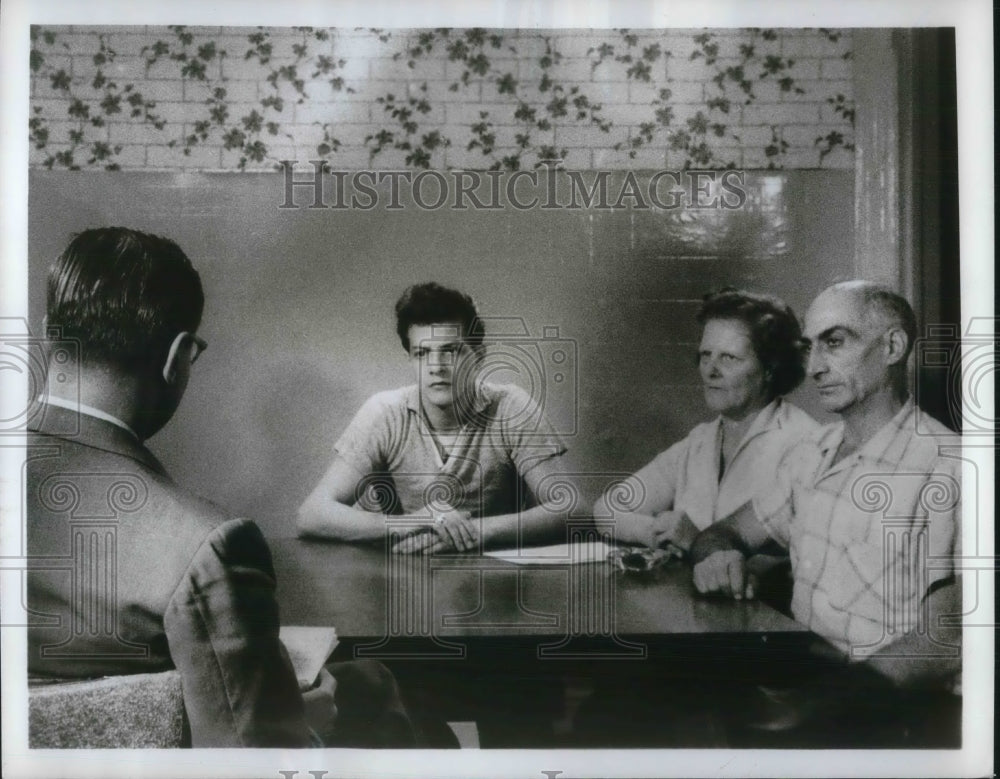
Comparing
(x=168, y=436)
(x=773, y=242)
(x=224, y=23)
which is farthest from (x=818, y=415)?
(x=224, y=23)

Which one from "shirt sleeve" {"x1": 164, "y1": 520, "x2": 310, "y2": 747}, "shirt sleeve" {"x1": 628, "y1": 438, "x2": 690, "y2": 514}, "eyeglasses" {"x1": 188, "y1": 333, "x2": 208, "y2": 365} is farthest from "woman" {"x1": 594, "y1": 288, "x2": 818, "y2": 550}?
"eyeglasses" {"x1": 188, "y1": 333, "x2": 208, "y2": 365}

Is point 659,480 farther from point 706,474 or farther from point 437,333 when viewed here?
point 437,333

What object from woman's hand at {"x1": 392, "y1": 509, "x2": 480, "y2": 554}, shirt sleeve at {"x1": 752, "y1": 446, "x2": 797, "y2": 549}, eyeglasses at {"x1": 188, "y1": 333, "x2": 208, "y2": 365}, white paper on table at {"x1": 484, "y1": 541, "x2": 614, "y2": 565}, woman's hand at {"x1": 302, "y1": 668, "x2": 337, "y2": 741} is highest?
eyeglasses at {"x1": 188, "y1": 333, "x2": 208, "y2": 365}

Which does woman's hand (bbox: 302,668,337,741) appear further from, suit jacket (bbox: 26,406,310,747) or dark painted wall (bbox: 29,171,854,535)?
dark painted wall (bbox: 29,171,854,535)

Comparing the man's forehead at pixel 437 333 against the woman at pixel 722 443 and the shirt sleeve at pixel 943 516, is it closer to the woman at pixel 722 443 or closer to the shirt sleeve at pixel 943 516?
the woman at pixel 722 443

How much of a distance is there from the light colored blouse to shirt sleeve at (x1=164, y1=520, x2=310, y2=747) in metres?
1.34

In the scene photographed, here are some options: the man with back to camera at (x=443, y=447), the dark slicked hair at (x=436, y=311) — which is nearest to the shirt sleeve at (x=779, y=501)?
the man with back to camera at (x=443, y=447)

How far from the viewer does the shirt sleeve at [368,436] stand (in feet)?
10.5

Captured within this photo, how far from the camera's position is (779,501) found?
3.19 meters

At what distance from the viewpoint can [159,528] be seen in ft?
10.4

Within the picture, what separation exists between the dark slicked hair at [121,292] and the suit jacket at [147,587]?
0.90 ft

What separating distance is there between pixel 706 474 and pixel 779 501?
27 cm

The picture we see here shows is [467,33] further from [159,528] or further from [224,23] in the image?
[159,528]

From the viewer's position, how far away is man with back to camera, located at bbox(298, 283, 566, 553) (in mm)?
3188
